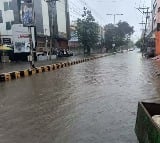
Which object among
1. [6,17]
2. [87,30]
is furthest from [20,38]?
[87,30]

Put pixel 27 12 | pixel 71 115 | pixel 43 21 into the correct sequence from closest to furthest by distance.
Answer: pixel 71 115 → pixel 27 12 → pixel 43 21

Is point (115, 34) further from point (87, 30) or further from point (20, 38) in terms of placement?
point (20, 38)

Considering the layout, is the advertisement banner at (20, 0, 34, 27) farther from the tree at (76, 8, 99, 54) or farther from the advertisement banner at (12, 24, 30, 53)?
the tree at (76, 8, 99, 54)

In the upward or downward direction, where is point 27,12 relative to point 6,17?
downward

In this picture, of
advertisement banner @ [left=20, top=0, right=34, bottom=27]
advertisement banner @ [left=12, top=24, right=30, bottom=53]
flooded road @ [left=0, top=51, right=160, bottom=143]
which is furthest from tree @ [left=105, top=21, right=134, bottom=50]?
flooded road @ [left=0, top=51, right=160, bottom=143]

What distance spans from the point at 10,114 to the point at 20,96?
3.47 m

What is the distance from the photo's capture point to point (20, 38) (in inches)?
1797

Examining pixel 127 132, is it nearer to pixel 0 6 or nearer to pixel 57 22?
pixel 0 6

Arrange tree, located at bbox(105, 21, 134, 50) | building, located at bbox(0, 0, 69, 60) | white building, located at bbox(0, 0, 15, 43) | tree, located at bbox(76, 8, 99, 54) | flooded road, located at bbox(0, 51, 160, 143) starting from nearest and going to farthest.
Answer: flooded road, located at bbox(0, 51, 160, 143) → building, located at bbox(0, 0, 69, 60) → white building, located at bbox(0, 0, 15, 43) → tree, located at bbox(76, 8, 99, 54) → tree, located at bbox(105, 21, 134, 50)

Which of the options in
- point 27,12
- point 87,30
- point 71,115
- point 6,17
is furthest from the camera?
point 87,30

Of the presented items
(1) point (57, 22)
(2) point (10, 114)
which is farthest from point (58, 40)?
(2) point (10, 114)

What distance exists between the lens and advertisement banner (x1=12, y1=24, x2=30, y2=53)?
150 feet

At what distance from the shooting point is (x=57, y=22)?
7106 centimetres

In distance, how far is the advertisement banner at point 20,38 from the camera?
150 feet
